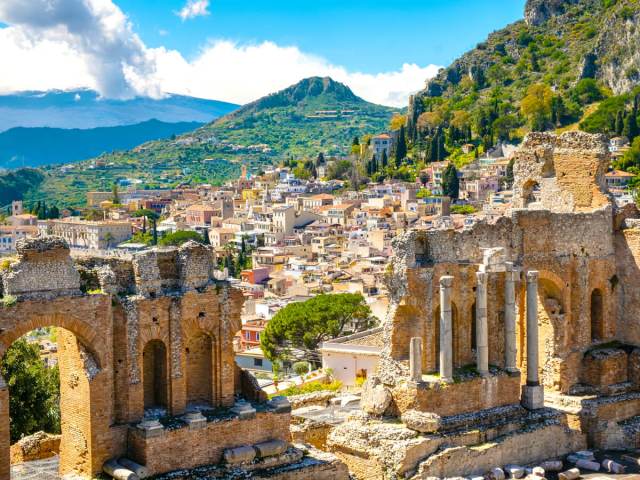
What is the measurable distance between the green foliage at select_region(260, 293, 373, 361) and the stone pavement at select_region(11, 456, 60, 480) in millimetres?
26185

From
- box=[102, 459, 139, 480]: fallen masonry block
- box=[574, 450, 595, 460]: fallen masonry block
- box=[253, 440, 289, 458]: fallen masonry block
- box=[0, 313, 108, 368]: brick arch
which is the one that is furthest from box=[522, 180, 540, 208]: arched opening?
box=[102, 459, 139, 480]: fallen masonry block

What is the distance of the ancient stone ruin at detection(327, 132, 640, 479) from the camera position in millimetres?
22875

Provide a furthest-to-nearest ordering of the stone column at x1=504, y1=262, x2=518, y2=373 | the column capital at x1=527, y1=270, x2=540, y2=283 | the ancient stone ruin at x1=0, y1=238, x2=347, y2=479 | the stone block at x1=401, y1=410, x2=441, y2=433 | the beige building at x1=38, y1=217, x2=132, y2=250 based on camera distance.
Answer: the beige building at x1=38, y1=217, x2=132, y2=250, the column capital at x1=527, y1=270, x2=540, y2=283, the stone column at x1=504, y1=262, x2=518, y2=373, the stone block at x1=401, y1=410, x2=441, y2=433, the ancient stone ruin at x1=0, y1=238, x2=347, y2=479

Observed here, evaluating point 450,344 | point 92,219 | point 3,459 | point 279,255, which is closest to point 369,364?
point 450,344

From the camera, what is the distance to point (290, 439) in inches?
874

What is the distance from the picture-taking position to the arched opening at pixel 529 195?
29.8m

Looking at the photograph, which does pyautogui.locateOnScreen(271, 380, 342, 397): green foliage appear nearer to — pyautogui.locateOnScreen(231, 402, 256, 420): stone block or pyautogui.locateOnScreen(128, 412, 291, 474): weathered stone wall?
pyautogui.locateOnScreen(128, 412, 291, 474): weathered stone wall

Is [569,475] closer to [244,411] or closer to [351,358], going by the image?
[244,411]

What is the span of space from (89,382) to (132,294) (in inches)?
81.7

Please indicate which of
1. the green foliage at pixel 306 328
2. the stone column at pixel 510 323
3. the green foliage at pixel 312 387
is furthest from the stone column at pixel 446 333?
the green foliage at pixel 306 328

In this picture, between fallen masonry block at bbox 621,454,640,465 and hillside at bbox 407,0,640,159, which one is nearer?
fallen masonry block at bbox 621,454,640,465

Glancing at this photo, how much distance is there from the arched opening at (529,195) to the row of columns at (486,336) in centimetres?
450

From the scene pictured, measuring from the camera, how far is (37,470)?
19.8 metres

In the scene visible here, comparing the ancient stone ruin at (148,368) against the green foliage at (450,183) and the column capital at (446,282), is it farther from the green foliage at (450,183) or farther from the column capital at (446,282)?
the green foliage at (450,183)
